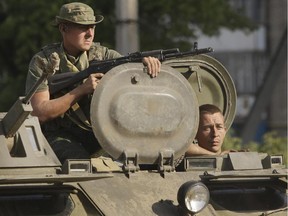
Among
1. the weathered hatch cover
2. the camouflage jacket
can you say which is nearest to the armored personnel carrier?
the camouflage jacket

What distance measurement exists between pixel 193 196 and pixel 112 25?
14969 mm

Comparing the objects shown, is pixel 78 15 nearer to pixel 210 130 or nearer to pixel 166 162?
pixel 210 130

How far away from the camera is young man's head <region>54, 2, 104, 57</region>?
10.2m

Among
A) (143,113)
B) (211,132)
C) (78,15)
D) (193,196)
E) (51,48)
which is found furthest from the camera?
(51,48)

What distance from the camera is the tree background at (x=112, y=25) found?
23.5 meters

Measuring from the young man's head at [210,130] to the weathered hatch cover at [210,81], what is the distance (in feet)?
1.64

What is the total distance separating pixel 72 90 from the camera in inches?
385

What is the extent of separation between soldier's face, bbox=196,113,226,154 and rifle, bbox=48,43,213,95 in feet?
1.96

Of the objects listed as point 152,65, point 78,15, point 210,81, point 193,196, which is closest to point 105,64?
point 152,65

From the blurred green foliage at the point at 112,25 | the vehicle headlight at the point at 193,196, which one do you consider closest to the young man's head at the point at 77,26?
the vehicle headlight at the point at 193,196

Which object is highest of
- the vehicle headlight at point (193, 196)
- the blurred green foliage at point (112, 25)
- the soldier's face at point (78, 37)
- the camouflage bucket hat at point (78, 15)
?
the camouflage bucket hat at point (78, 15)

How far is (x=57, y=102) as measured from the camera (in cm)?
969

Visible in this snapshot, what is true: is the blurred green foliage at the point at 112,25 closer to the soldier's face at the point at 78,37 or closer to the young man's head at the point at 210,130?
the soldier's face at the point at 78,37

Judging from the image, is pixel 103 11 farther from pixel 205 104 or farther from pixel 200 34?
pixel 205 104
